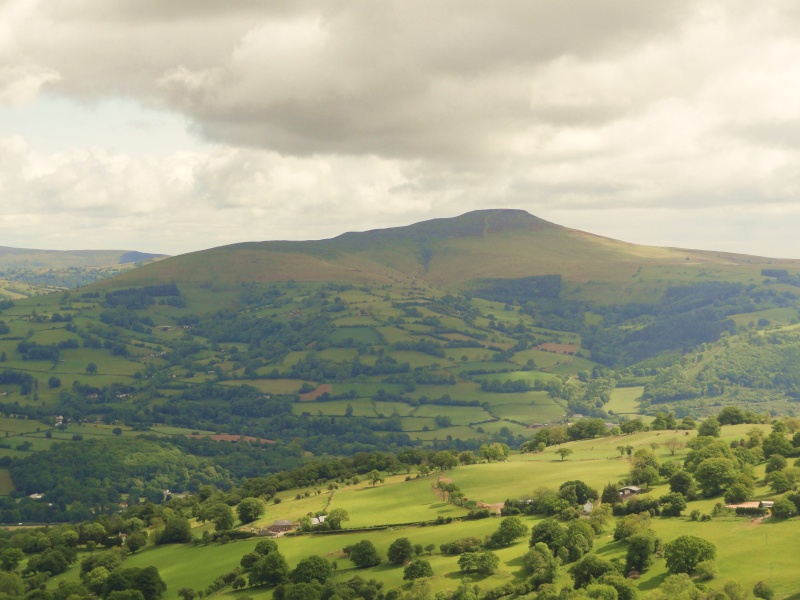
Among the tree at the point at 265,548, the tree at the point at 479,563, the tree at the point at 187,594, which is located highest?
the tree at the point at 479,563

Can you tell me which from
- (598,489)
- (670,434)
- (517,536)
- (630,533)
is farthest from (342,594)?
(670,434)

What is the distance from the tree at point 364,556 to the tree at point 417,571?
6.84 metres

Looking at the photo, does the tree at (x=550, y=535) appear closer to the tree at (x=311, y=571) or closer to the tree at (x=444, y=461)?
the tree at (x=311, y=571)

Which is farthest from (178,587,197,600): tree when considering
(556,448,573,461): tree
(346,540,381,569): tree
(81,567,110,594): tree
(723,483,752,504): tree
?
(556,448,573,461): tree

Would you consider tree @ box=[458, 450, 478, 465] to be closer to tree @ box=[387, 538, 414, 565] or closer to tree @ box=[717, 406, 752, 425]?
tree @ box=[717, 406, 752, 425]

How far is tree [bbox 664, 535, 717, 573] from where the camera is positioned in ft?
236

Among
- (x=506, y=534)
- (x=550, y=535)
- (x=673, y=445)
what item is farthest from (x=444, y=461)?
(x=550, y=535)

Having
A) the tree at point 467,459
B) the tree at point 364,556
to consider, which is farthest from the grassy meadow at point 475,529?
the tree at point 467,459

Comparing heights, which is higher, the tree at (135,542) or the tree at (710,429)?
the tree at (710,429)

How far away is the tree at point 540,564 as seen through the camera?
75000 mm

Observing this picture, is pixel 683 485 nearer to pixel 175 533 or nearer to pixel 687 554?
pixel 687 554

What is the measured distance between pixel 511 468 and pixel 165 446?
10096 centimetres

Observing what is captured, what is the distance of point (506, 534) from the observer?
285 ft

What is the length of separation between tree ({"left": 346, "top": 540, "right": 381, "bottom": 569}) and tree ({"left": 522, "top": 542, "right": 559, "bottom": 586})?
15425mm
